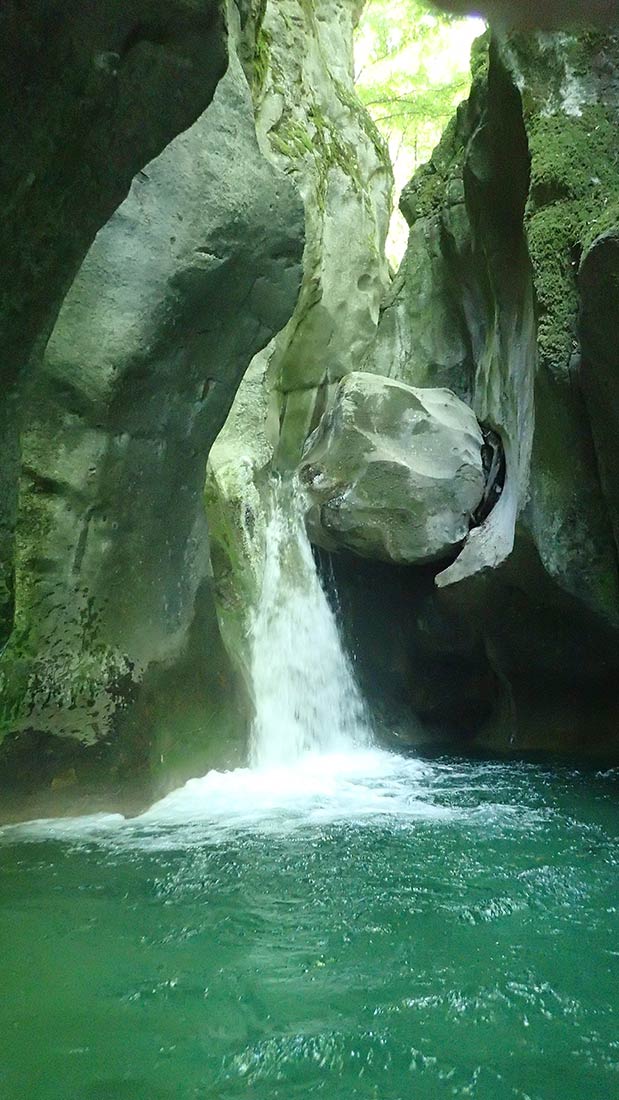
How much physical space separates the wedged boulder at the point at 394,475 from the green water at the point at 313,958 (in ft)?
11.5

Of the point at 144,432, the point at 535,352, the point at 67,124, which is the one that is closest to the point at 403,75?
the point at 535,352

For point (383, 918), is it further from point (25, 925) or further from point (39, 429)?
point (39, 429)

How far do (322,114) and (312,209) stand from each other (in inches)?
64.7

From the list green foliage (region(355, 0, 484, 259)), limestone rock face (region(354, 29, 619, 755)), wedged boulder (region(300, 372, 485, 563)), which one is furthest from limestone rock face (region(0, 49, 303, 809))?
green foliage (region(355, 0, 484, 259))

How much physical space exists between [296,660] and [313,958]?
217 inches

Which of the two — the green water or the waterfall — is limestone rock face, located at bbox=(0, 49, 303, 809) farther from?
the waterfall

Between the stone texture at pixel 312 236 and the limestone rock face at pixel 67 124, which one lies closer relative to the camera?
the limestone rock face at pixel 67 124

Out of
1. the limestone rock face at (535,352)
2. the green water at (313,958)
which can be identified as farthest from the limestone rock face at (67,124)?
the limestone rock face at (535,352)

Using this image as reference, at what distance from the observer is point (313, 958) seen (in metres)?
3.06

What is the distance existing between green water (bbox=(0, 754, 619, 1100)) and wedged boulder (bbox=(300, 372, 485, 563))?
138 inches

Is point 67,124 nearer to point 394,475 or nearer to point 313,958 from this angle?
point 313,958

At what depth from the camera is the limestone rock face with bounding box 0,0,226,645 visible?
2553 mm

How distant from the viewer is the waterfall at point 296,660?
7945mm

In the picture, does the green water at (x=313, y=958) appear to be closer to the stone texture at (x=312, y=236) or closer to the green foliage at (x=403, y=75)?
the stone texture at (x=312, y=236)
